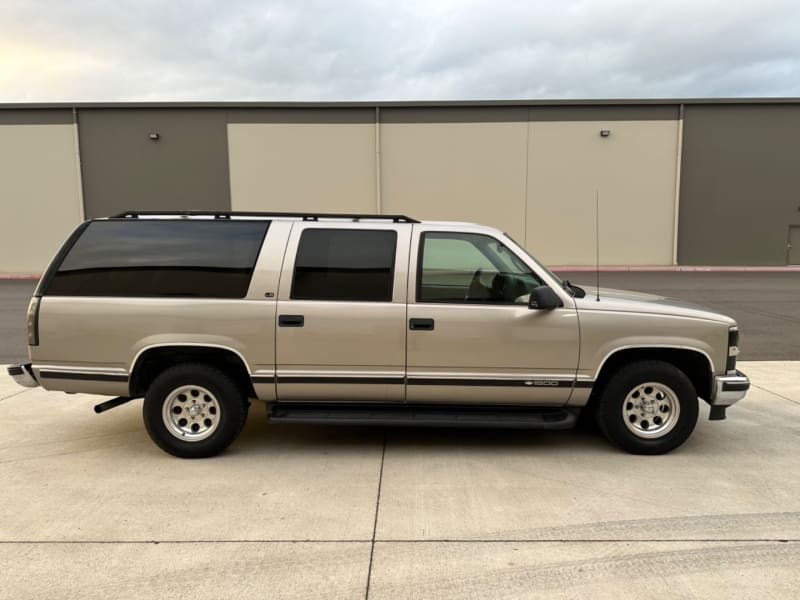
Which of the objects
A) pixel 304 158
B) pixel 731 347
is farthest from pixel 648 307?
pixel 304 158

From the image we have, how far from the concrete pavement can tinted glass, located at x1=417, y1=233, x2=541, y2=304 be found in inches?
50.3

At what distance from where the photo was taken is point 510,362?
13.8 ft

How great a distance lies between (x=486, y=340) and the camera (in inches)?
164

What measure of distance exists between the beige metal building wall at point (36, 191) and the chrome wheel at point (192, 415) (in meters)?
21.7

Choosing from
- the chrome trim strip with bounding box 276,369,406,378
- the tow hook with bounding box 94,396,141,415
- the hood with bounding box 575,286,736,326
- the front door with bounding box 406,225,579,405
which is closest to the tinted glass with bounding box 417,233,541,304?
the front door with bounding box 406,225,579,405

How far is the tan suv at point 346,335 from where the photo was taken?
4.17 m

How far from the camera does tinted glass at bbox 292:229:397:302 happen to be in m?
4.23

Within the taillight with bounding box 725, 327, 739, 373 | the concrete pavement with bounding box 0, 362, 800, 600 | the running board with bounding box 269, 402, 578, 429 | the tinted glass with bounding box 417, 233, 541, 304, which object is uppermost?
the tinted glass with bounding box 417, 233, 541, 304

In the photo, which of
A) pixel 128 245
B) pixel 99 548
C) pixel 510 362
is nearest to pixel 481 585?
pixel 510 362

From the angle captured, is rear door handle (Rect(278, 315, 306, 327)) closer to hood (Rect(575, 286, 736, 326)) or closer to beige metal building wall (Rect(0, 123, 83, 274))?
hood (Rect(575, 286, 736, 326))

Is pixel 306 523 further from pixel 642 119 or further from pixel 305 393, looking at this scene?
pixel 642 119

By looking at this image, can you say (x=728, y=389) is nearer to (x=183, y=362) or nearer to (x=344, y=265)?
(x=344, y=265)

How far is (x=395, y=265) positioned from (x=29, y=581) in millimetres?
2905

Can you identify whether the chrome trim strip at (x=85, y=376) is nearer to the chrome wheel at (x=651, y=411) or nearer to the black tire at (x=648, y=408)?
the black tire at (x=648, y=408)
